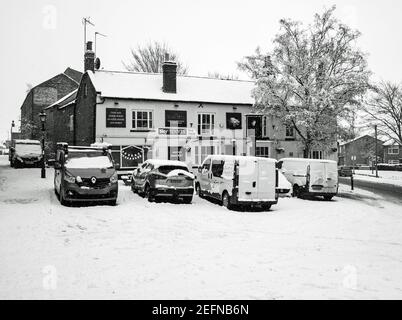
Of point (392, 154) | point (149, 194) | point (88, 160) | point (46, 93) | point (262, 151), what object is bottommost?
point (149, 194)

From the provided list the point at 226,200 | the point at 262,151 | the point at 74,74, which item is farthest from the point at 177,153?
the point at 74,74

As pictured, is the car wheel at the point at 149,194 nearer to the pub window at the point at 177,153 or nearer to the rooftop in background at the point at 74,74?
the pub window at the point at 177,153

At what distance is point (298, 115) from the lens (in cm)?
2652

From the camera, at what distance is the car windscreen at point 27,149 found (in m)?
29.4

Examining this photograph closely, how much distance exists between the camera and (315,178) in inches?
759

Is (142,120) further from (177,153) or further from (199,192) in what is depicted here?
(199,192)

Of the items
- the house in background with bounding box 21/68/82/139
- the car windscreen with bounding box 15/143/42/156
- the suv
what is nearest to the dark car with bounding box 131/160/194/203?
the suv

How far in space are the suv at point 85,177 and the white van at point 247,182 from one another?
4.04 metres

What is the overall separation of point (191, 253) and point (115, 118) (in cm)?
2060

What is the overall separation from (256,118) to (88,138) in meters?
12.5

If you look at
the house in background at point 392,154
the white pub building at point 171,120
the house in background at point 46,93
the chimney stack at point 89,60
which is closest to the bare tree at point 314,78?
the white pub building at point 171,120

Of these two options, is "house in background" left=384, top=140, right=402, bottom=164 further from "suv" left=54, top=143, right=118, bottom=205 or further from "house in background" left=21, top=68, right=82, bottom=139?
"suv" left=54, top=143, right=118, bottom=205

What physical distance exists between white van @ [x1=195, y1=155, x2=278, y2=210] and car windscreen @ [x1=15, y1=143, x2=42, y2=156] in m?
18.9
